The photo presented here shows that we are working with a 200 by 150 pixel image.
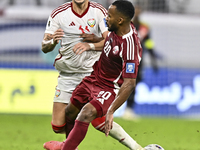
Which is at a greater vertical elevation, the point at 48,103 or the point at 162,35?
the point at 162,35

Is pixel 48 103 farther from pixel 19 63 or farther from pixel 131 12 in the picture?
pixel 131 12

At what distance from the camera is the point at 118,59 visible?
427cm

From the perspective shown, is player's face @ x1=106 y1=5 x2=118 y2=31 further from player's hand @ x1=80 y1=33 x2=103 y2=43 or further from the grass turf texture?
the grass turf texture

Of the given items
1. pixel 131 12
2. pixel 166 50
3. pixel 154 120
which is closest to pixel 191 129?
pixel 154 120

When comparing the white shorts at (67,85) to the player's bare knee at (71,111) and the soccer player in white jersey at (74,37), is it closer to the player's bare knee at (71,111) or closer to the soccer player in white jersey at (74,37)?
the soccer player in white jersey at (74,37)

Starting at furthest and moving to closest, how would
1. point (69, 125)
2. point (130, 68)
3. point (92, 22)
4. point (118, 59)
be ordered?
point (69, 125) < point (92, 22) < point (118, 59) < point (130, 68)

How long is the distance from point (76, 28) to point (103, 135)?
238 centimetres

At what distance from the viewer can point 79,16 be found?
4.93 meters

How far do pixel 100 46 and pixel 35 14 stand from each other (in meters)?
5.36

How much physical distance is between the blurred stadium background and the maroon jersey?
4501mm

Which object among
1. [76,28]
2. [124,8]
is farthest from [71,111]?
[124,8]

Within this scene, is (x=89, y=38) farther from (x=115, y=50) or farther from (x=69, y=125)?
(x=69, y=125)

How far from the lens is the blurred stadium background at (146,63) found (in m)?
9.05

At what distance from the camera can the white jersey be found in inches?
193
